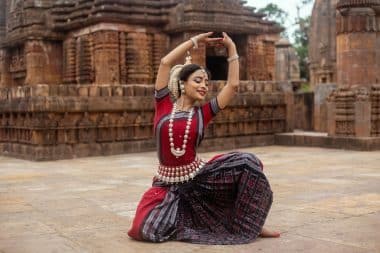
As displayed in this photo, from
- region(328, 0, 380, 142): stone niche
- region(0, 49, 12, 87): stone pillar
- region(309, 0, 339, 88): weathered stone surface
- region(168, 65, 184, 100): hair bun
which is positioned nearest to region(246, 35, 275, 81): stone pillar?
region(328, 0, 380, 142): stone niche

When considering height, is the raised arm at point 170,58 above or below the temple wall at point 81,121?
above

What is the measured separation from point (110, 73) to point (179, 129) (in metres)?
13.1

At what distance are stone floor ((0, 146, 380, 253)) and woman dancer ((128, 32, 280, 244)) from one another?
19 centimetres

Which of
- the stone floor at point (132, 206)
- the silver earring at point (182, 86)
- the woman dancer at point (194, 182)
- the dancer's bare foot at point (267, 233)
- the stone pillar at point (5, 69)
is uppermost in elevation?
the stone pillar at point (5, 69)

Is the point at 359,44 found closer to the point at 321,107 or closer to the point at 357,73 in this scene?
the point at 357,73

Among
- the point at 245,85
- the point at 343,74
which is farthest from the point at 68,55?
the point at 343,74

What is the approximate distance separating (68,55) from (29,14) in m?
2.30

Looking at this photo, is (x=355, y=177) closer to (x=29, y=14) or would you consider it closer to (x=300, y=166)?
(x=300, y=166)

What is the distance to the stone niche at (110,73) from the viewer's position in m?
13.6

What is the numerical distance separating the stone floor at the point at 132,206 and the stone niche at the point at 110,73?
1423 millimetres

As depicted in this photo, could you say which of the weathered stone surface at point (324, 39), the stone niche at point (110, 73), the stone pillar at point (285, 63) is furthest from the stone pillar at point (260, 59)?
the stone pillar at point (285, 63)

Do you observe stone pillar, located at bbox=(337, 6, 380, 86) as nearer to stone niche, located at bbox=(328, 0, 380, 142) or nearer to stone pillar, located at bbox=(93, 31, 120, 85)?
stone niche, located at bbox=(328, 0, 380, 142)

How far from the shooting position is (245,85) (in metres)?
16.6

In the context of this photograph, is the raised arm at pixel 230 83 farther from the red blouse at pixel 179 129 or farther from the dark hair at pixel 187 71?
the dark hair at pixel 187 71
